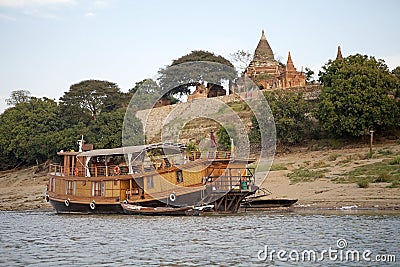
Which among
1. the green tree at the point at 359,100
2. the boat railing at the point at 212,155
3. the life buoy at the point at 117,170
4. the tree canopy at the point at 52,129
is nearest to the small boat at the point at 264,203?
the boat railing at the point at 212,155

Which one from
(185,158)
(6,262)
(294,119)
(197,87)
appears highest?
(197,87)

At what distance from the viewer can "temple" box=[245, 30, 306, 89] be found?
65.2m

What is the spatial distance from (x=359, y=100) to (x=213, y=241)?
2443cm

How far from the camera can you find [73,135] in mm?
56188

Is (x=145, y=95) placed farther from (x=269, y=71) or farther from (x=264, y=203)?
(x=264, y=203)

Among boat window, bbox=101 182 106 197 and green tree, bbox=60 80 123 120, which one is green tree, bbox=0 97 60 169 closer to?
green tree, bbox=60 80 123 120

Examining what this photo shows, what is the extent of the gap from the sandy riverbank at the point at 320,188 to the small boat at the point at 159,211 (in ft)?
17.0

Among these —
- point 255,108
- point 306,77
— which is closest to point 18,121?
point 255,108

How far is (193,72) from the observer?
72938 mm

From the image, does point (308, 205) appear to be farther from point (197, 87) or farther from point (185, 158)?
point (197, 87)

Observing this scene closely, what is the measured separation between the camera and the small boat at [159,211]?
Result: 28.1 meters

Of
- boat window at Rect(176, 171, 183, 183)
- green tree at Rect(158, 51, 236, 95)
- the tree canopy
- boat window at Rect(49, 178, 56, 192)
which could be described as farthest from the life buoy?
green tree at Rect(158, 51, 236, 95)

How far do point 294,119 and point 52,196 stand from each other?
771 inches

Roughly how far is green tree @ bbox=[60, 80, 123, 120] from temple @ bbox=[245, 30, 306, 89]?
1528 cm
